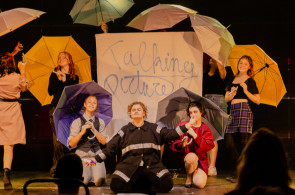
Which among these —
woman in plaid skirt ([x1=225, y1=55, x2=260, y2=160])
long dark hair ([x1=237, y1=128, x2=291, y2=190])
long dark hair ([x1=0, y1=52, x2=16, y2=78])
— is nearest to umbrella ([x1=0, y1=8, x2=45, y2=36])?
long dark hair ([x1=0, y1=52, x2=16, y2=78])

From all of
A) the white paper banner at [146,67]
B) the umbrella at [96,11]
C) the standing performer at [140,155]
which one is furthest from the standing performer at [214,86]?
the umbrella at [96,11]

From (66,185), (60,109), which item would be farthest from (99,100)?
(66,185)

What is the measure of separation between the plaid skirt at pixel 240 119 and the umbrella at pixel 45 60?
7.09 ft

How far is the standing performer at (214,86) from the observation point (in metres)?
7.36

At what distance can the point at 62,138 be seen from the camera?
6727mm

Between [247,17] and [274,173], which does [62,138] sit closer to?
[247,17]

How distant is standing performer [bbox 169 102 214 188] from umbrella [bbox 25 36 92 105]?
179 cm

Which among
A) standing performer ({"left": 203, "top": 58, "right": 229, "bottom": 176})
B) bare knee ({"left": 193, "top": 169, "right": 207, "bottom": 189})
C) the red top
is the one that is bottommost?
bare knee ({"left": 193, "top": 169, "right": 207, "bottom": 189})

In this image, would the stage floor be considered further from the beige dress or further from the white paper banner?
the white paper banner

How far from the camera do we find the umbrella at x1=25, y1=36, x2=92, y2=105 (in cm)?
732

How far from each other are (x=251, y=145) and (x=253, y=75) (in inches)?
160

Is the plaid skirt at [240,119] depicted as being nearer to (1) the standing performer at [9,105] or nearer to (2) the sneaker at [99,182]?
(2) the sneaker at [99,182]

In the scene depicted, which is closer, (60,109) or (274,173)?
(274,173)

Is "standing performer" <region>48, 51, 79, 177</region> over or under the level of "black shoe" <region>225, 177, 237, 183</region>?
over
